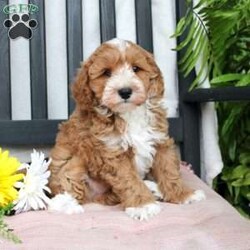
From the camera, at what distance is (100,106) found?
1795 millimetres

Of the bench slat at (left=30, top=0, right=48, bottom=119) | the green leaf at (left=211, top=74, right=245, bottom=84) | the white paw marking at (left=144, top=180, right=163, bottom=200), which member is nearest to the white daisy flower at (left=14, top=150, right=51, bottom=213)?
the white paw marking at (left=144, top=180, right=163, bottom=200)

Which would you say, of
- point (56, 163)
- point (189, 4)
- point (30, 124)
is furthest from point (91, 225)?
point (189, 4)

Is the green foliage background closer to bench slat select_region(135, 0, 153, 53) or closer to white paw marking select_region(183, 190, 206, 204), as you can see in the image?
bench slat select_region(135, 0, 153, 53)

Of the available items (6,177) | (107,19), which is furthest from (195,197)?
(107,19)

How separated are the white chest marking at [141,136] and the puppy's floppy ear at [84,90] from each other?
127 millimetres

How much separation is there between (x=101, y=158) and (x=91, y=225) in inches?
11.3

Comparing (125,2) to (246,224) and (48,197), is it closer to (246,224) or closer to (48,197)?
(48,197)

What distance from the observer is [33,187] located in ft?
5.35

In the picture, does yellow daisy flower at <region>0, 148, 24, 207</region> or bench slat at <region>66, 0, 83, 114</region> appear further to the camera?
bench slat at <region>66, 0, 83, 114</region>

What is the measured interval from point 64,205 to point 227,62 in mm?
1051

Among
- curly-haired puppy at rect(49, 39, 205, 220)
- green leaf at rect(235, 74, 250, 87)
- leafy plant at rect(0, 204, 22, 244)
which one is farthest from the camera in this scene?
green leaf at rect(235, 74, 250, 87)

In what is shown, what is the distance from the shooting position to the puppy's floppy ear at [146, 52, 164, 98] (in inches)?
71.6

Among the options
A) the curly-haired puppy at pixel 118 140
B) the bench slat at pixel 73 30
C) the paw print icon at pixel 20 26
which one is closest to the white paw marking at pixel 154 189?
the curly-haired puppy at pixel 118 140

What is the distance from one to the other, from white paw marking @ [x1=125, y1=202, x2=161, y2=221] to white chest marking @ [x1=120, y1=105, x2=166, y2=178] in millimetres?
202
